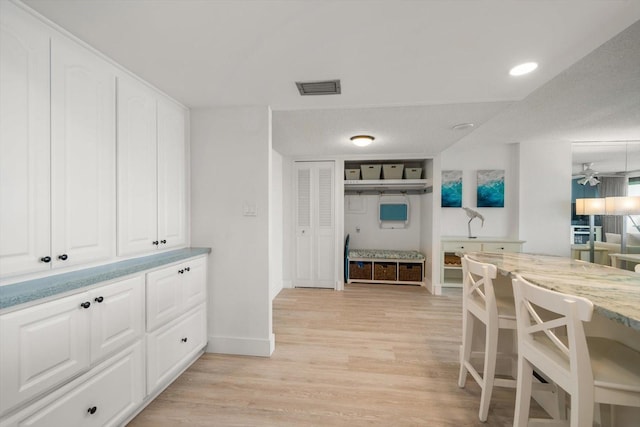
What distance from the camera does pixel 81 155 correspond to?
142 cm

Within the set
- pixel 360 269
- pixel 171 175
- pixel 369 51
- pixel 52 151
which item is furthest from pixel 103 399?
pixel 360 269

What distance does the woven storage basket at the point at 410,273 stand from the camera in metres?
4.53

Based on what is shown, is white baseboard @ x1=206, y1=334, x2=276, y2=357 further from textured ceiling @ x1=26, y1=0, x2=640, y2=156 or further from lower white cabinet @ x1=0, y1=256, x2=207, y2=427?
textured ceiling @ x1=26, y1=0, x2=640, y2=156

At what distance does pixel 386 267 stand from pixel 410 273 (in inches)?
16.9

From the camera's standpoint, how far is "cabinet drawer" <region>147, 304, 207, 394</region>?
170 cm

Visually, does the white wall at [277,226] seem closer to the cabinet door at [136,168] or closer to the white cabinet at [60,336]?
the cabinet door at [136,168]

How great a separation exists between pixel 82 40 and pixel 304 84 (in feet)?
4.35

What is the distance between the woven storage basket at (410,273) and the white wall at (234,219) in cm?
293

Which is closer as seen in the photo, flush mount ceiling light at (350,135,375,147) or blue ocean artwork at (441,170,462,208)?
flush mount ceiling light at (350,135,375,147)

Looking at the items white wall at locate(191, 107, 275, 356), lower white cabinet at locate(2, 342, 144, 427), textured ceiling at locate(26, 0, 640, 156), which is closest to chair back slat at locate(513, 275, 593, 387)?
textured ceiling at locate(26, 0, 640, 156)

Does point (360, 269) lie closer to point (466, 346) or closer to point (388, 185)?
point (388, 185)

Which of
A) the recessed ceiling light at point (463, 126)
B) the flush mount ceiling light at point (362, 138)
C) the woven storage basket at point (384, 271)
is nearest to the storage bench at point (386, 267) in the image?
the woven storage basket at point (384, 271)

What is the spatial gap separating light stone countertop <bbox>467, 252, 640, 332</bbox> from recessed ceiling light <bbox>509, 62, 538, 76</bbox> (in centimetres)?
133

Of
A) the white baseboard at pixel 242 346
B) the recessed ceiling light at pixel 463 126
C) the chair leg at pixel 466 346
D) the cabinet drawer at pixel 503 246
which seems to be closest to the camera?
the chair leg at pixel 466 346
